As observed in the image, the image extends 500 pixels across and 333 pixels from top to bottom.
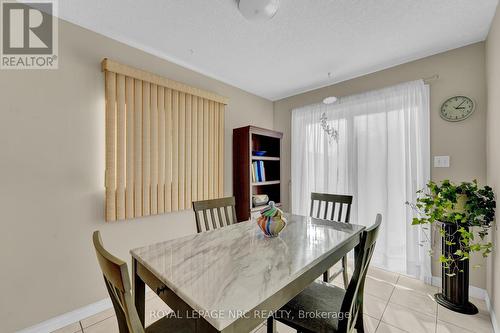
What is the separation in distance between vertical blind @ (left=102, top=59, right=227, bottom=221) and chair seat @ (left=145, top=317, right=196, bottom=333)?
122 cm

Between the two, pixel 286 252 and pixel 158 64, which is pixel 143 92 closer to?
pixel 158 64

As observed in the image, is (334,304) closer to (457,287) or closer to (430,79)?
(457,287)

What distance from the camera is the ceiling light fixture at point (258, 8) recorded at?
150 centimetres

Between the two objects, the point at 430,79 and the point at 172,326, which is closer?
the point at 172,326

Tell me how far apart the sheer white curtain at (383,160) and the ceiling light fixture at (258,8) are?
182 cm

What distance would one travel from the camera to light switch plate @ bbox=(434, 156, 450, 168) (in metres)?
2.24

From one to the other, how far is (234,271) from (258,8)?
1.69 metres

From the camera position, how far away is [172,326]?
107 cm

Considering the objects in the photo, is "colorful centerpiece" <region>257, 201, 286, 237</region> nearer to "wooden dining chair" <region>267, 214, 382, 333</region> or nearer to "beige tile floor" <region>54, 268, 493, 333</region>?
"wooden dining chair" <region>267, 214, 382, 333</region>

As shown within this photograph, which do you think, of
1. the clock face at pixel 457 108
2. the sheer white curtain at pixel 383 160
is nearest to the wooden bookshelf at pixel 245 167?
the sheer white curtain at pixel 383 160

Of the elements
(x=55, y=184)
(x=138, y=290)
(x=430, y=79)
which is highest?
(x=430, y=79)

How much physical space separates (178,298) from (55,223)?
1.54 metres

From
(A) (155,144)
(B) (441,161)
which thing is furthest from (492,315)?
(A) (155,144)

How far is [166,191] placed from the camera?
7.70 feet
